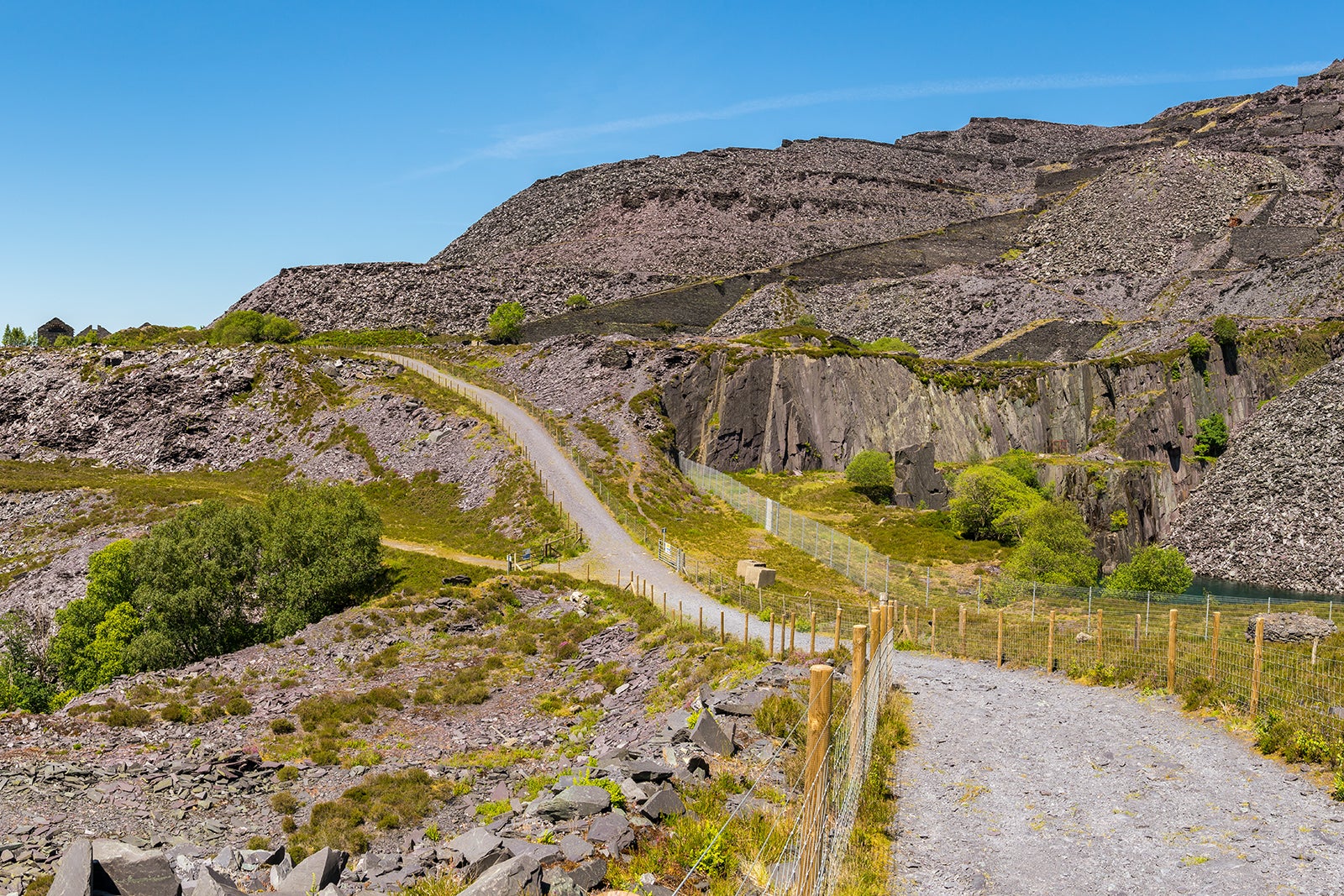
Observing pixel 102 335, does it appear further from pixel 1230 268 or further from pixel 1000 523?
pixel 1230 268

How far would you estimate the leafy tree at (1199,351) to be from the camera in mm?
78250

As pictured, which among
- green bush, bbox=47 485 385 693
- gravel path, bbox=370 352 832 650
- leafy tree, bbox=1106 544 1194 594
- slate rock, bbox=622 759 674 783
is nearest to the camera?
slate rock, bbox=622 759 674 783

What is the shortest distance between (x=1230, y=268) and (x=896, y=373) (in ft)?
163

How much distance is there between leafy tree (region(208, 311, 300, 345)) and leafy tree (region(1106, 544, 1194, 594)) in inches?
2908

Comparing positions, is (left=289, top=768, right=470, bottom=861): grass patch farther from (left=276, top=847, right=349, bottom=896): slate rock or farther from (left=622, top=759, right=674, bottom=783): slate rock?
(left=622, top=759, right=674, bottom=783): slate rock

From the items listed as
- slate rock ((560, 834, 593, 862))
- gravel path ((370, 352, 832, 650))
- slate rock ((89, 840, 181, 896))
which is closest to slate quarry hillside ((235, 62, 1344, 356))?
gravel path ((370, 352, 832, 650))

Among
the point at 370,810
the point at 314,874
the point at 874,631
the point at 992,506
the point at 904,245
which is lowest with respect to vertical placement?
the point at 370,810

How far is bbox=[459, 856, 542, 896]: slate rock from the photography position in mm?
11805

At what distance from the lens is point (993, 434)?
78.7 metres

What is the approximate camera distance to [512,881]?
1189 cm

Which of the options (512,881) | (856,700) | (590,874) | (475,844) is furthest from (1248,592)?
(512,881)

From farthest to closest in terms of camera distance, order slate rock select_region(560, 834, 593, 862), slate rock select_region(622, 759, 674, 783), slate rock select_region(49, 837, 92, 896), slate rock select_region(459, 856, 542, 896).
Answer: slate rock select_region(622, 759, 674, 783)
slate rock select_region(49, 837, 92, 896)
slate rock select_region(560, 834, 593, 862)
slate rock select_region(459, 856, 542, 896)

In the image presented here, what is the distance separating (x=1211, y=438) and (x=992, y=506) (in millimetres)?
24714

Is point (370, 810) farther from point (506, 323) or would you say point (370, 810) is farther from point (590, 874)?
point (506, 323)
